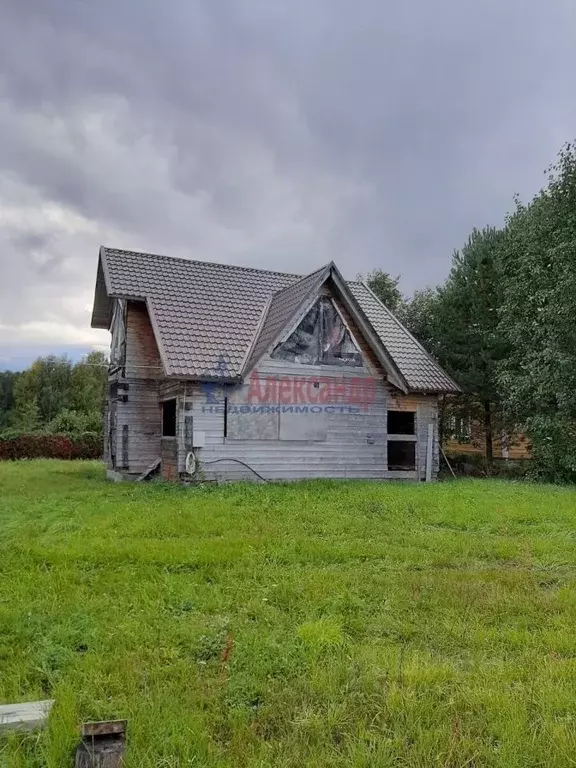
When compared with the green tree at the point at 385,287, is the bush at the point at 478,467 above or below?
below

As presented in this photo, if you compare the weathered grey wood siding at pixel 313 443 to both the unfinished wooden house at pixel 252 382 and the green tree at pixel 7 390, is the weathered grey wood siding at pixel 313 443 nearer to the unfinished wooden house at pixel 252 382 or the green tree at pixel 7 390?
the unfinished wooden house at pixel 252 382

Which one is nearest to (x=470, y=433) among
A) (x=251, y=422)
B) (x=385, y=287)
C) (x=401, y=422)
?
(x=401, y=422)

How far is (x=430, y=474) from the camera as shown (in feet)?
48.5

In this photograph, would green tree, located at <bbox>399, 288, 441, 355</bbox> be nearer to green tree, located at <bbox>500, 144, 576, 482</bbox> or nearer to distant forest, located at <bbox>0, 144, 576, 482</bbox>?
distant forest, located at <bbox>0, 144, 576, 482</bbox>

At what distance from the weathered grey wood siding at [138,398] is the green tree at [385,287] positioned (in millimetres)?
13784

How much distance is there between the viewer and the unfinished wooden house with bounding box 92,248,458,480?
12742mm

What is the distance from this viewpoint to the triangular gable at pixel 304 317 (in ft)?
43.7

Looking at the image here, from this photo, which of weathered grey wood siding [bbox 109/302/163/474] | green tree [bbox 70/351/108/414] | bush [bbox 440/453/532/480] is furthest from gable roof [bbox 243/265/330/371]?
A: green tree [bbox 70/351/108/414]

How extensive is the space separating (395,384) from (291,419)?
291cm

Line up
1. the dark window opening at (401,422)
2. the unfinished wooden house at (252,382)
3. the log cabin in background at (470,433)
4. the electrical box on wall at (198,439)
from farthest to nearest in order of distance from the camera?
the log cabin in background at (470,433) → the dark window opening at (401,422) → the unfinished wooden house at (252,382) → the electrical box on wall at (198,439)

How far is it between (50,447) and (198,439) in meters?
14.7

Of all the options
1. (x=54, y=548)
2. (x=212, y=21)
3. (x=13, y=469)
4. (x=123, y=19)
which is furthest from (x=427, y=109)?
(x=13, y=469)

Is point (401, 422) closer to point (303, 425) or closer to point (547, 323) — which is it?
point (303, 425)

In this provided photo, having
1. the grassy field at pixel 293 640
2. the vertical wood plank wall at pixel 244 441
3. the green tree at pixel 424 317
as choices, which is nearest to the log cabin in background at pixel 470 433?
the green tree at pixel 424 317
